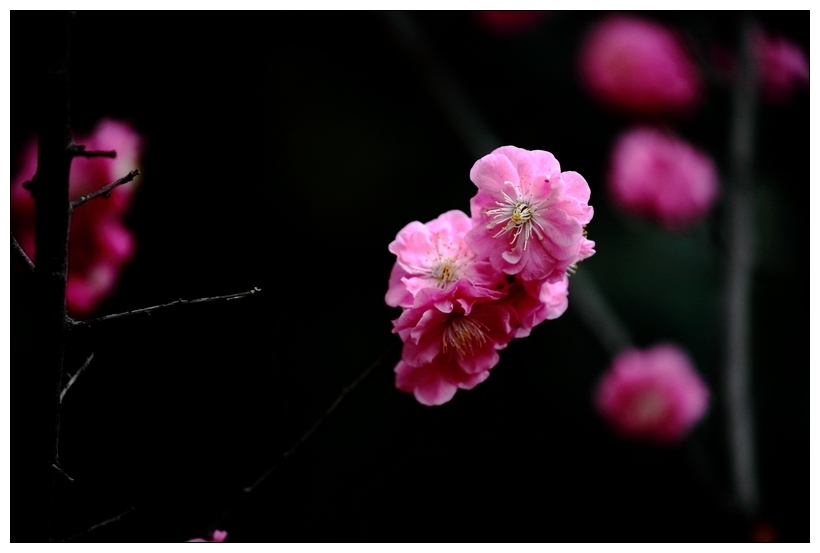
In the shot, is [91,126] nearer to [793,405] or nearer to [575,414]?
[575,414]

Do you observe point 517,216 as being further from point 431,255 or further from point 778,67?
point 778,67

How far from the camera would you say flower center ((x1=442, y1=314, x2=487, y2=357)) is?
458 mm

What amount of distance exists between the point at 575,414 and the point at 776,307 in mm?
423

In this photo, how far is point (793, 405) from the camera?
1.13 m

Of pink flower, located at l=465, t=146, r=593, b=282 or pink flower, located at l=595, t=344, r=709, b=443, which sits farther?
pink flower, located at l=595, t=344, r=709, b=443

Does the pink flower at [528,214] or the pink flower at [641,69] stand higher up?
the pink flower at [641,69]

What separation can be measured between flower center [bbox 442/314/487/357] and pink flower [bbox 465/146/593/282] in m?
0.05

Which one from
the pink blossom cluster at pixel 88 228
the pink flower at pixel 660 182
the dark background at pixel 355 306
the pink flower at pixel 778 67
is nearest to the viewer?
the pink blossom cluster at pixel 88 228

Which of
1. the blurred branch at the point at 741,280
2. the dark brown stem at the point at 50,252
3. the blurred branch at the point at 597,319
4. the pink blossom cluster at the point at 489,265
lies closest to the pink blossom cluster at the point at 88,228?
the dark brown stem at the point at 50,252

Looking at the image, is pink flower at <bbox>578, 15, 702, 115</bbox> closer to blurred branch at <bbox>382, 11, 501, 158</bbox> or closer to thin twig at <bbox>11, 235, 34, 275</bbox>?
blurred branch at <bbox>382, 11, 501, 158</bbox>

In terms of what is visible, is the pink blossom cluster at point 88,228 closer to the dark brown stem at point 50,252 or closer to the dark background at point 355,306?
the dark background at point 355,306

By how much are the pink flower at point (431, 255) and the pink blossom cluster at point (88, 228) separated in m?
0.38

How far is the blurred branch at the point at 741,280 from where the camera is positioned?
1082 millimetres

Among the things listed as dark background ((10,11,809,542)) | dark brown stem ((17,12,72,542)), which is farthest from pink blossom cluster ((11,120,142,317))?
dark brown stem ((17,12,72,542))
